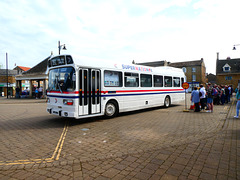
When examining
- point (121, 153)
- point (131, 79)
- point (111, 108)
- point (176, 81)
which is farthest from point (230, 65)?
point (121, 153)

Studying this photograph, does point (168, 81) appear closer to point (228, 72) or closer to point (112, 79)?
point (112, 79)

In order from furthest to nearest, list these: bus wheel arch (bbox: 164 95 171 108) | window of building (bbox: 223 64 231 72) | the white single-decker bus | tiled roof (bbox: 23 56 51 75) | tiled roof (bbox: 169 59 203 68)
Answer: tiled roof (bbox: 169 59 203 68) < window of building (bbox: 223 64 231 72) < tiled roof (bbox: 23 56 51 75) < bus wheel arch (bbox: 164 95 171 108) < the white single-decker bus

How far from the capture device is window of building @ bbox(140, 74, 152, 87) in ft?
37.6

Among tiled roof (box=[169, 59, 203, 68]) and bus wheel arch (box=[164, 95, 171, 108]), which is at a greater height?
tiled roof (box=[169, 59, 203, 68])

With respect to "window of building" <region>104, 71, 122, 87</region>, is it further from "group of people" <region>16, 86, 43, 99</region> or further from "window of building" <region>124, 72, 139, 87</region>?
"group of people" <region>16, 86, 43, 99</region>

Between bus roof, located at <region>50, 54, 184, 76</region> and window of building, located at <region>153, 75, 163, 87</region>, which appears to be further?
window of building, located at <region>153, 75, 163, 87</region>

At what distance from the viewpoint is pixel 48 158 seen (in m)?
4.23

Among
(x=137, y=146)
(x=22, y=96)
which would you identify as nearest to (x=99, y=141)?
(x=137, y=146)

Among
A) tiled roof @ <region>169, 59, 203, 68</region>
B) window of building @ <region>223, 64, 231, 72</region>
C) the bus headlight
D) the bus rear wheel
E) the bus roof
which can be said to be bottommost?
the bus rear wheel

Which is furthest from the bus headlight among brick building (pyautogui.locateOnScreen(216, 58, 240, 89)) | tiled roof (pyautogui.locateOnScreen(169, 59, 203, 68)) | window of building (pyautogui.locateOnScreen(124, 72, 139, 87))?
tiled roof (pyautogui.locateOnScreen(169, 59, 203, 68))

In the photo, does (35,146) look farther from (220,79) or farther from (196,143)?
(220,79)

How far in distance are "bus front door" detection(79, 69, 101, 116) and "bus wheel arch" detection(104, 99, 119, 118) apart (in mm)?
637

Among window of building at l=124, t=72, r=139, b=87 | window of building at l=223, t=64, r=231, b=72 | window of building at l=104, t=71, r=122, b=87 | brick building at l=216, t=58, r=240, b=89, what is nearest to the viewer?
window of building at l=104, t=71, r=122, b=87

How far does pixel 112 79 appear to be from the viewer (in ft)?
30.9
